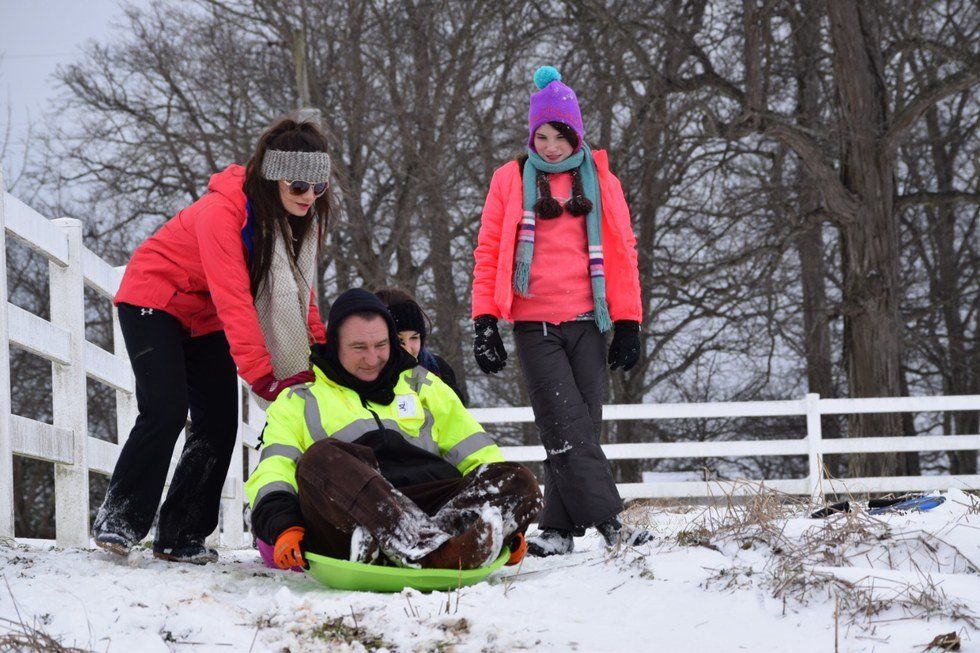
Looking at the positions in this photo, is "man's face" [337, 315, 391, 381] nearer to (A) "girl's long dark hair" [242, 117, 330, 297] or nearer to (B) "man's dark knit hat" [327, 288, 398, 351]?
(B) "man's dark knit hat" [327, 288, 398, 351]

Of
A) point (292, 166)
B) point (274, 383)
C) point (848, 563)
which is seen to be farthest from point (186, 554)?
point (848, 563)

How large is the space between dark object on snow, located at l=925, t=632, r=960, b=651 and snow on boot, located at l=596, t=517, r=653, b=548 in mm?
1264

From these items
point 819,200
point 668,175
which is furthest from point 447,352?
point 819,200

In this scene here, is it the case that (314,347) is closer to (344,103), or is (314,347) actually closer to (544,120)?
(544,120)

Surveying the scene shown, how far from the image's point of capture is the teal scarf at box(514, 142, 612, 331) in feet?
13.4

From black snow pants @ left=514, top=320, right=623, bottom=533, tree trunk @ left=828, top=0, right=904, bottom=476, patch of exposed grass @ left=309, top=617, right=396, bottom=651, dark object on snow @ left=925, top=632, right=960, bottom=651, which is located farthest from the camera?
tree trunk @ left=828, top=0, right=904, bottom=476

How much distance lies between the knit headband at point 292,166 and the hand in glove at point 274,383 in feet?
2.10

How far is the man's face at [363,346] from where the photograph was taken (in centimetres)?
349

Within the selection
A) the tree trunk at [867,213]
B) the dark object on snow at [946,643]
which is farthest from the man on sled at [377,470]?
the tree trunk at [867,213]

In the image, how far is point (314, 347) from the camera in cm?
364

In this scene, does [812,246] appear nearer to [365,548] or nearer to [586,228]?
[586,228]

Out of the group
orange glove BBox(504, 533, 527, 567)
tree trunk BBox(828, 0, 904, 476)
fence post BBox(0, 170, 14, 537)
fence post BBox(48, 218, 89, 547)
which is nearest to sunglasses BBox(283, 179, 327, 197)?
fence post BBox(0, 170, 14, 537)

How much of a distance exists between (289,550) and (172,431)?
2.55 ft

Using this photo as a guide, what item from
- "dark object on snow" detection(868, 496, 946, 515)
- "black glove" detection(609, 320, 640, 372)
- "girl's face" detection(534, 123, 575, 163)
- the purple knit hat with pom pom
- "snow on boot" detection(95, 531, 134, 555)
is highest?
the purple knit hat with pom pom
